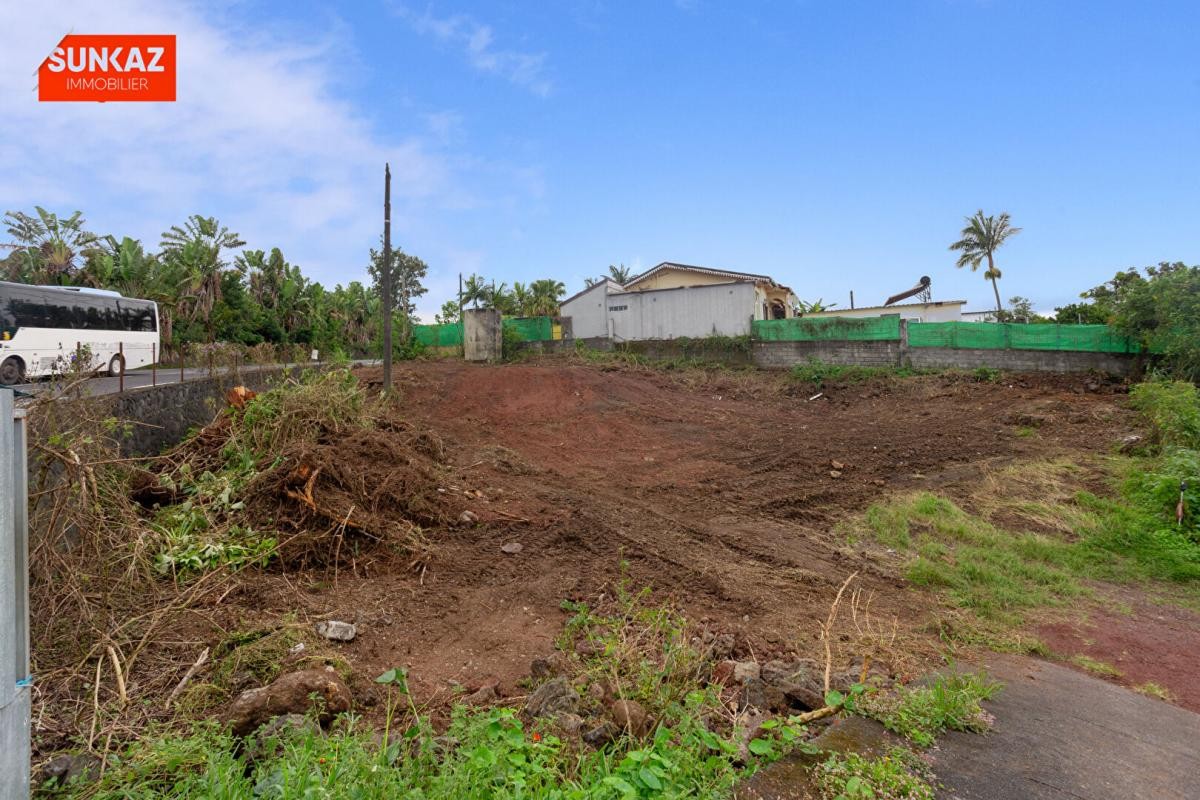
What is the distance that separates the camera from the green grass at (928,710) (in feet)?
9.09

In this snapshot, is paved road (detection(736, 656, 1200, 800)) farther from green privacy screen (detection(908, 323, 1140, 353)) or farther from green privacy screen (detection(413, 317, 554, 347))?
green privacy screen (detection(413, 317, 554, 347))

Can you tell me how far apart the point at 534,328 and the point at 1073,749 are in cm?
2472

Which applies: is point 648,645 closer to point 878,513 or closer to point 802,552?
point 802,552

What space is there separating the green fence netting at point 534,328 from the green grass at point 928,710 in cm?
2360

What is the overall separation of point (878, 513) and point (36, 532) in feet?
25.3

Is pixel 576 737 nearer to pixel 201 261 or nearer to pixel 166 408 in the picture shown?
pixel 166 408

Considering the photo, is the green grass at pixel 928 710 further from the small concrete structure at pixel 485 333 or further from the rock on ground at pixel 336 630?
the small concrete structure at pixel 485 333

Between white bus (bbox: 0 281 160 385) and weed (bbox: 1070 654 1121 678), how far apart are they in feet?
47.3

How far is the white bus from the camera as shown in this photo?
12969 mm

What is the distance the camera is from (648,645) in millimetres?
3799

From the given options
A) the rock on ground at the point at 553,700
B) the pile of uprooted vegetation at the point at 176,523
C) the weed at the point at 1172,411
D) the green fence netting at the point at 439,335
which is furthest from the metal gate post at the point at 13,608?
the green fence netting at the point at 439,335

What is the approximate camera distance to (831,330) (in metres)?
20.4

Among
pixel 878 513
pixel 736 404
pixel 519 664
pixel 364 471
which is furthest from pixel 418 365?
pixel 519 664

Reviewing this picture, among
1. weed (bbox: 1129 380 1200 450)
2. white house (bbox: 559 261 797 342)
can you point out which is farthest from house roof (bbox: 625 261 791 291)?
weed (bbox: 1129 380 1200 450)
